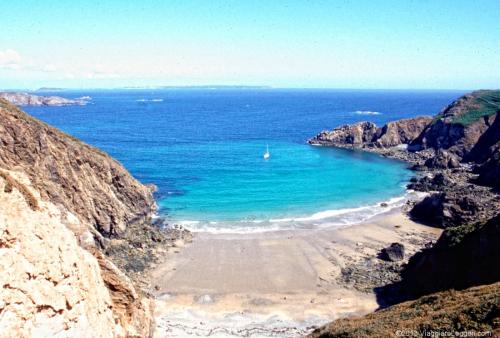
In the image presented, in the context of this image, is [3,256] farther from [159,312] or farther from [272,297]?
[272,297]

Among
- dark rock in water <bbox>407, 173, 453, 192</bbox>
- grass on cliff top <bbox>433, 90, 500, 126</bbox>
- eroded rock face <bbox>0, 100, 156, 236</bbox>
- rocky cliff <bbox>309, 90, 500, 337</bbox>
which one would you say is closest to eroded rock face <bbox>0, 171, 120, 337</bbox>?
rocky cliff <bbox>309, 90, 500, 337</bbox>

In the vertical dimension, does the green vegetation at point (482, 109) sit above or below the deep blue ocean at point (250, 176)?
above

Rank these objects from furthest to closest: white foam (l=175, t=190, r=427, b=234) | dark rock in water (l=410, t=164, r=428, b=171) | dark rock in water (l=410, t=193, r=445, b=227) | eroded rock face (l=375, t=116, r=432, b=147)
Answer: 1. eroded rock face (l=375, t=116, r=432, b=147)
2. dark rock in water (l=410, t=164, r=428, b=171)
3. dark rock in water (l=410, t=193, r=445, b=227)
4. white foam (l=175, t=190, r=427, b=234)

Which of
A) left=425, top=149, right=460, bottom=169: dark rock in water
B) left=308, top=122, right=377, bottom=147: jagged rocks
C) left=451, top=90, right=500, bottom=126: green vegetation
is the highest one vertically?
left=451, top=90, right=500, bottom=126: green vegetation

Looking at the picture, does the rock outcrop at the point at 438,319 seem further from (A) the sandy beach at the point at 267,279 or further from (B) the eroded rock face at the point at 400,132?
(B) the eroded rock face at the point at 400,132

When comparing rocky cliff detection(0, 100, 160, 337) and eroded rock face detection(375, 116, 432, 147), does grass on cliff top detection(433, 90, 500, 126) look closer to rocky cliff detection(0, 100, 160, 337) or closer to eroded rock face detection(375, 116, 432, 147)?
eroded rock face detection(375, 116, 432, 147)

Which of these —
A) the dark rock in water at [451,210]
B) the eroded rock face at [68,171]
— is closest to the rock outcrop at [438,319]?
the eroded rock face at [68,171]

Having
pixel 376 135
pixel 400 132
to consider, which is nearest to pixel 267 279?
pixel 376 135

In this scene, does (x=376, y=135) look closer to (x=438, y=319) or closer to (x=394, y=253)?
(x=394, y=253)
